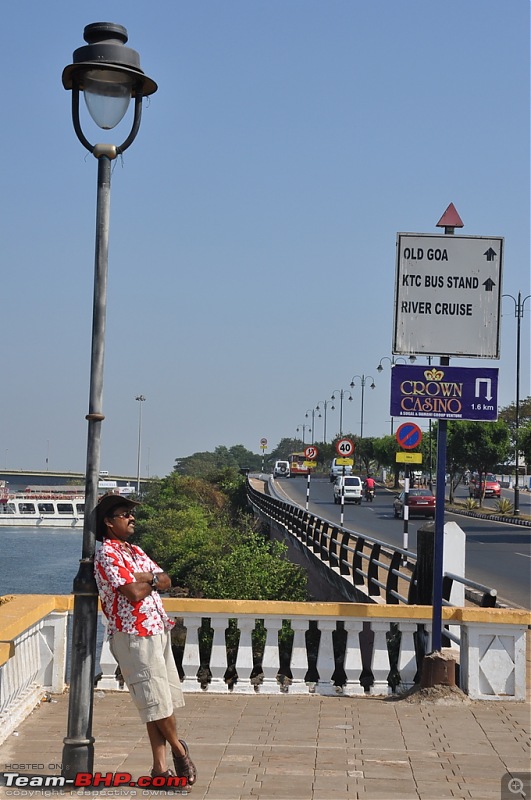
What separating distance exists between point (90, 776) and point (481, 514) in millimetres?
49452

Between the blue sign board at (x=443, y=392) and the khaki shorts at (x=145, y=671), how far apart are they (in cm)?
400

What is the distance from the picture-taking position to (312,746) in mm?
6668

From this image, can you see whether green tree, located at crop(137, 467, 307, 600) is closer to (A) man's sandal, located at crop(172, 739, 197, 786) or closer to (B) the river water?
(B) the river water

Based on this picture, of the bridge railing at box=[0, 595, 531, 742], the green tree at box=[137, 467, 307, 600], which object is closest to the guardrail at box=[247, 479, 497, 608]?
the bridge railing at box=[0, 595, 531, 742]

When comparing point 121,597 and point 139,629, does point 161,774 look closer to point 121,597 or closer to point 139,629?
point 139,629

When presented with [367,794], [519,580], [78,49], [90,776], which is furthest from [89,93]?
[519,580]

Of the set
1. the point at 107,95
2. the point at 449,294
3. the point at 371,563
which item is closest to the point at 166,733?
the point at 107,95

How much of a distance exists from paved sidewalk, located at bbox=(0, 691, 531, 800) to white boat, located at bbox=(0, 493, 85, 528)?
13108cm

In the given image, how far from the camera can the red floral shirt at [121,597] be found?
555 centimetres

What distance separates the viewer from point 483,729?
730cm

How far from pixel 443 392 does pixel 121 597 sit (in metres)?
4.29

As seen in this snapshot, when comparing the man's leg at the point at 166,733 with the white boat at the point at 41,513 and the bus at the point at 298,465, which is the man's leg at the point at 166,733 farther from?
the white boat at the point at 41,513

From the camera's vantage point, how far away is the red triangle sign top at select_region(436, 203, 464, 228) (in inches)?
364

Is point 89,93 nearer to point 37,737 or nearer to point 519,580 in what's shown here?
point 37,737
